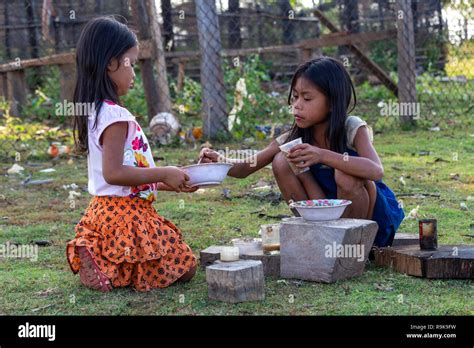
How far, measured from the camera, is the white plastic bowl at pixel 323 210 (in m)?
3.77

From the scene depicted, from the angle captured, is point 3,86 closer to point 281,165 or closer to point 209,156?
point 209,156

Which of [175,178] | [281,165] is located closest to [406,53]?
[281,165]

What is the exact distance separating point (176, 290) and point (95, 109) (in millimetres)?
928

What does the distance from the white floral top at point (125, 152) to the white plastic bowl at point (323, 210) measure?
2.40 ft

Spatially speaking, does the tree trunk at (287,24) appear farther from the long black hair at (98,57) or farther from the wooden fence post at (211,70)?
the long black hair at (98,57)

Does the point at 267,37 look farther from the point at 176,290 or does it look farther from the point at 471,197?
the point at 176,290

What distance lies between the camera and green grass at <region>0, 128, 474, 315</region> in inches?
134

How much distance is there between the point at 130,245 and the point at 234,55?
617 centimetres

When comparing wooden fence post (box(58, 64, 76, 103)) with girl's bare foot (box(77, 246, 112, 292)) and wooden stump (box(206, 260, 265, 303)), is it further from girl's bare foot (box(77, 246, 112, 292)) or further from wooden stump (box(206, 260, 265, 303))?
wooden stump (box(206, 260, 265, 303))

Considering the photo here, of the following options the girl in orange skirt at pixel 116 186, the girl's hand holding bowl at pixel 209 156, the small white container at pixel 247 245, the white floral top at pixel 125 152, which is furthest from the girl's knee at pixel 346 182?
the white floral top at pixel 125 152

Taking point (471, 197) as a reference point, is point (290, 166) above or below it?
above

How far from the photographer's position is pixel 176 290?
3.73 m

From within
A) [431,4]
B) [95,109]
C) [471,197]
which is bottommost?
[471,197]

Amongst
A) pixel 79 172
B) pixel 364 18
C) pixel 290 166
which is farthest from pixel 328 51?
pixel 290 166
